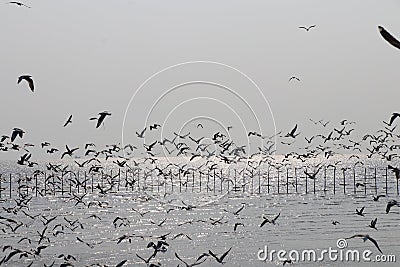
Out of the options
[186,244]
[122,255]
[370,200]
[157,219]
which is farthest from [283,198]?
[122,255]

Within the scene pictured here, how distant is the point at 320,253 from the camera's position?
115 feet

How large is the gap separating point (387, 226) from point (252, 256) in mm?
16118

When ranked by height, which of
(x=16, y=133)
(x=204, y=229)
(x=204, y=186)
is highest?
(x=16, y=133)

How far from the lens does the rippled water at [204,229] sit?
3550 centimetres

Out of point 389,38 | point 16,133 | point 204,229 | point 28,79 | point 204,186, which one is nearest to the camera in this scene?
point 389,38

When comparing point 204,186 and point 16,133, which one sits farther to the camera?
point 204,186

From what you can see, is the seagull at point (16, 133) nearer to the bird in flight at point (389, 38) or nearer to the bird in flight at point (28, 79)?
the bird in flight at point (28, 79)

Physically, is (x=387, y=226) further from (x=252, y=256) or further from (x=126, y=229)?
(x=126, y=229)

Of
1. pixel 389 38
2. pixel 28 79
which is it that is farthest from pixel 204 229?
pixel 389 38

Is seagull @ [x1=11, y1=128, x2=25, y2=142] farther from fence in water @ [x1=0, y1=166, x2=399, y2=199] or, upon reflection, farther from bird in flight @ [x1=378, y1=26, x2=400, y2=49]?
fence in water @ [x1=0, y1=166, x2=399, y2=199]

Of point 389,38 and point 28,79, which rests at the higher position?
point 28,79

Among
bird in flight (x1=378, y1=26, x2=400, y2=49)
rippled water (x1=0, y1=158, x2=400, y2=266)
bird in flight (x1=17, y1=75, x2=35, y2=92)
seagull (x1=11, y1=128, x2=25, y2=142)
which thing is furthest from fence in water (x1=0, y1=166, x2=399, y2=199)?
bird in flight (x1=378, y1=26, x2=400, y2=49)

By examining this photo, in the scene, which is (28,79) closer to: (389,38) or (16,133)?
(16,133)

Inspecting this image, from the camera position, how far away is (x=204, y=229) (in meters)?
46.6
